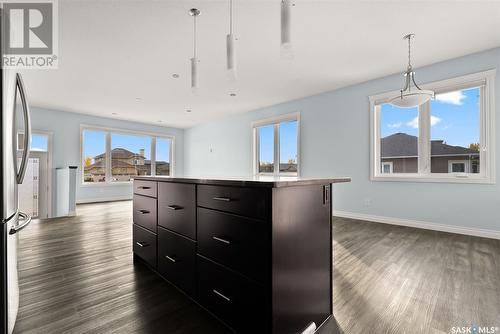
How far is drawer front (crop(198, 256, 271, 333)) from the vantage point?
3.40ft

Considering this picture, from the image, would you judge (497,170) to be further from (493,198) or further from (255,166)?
(255,166)

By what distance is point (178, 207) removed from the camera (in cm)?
156

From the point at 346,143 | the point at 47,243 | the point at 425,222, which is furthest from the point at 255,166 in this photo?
the point at 47,243

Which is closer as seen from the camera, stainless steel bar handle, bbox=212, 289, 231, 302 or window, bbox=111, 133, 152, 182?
stainless steel bar handle, bbox=212, 289, 231, 302

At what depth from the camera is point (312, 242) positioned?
125cm

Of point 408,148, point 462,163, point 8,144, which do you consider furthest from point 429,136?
point 8,144

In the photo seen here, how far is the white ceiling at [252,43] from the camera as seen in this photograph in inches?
90.5

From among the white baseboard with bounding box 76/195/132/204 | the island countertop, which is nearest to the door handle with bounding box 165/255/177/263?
the island countertop

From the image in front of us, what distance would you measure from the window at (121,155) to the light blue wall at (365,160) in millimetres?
3727

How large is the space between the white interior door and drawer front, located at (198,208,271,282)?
5607 mm

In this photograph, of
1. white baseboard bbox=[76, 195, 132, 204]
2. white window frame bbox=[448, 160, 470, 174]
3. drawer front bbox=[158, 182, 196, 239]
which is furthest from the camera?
white baseboard bbox=[76, 195, 132, 204]

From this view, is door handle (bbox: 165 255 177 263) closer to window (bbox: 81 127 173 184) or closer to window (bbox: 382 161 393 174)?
window (bbox: 382 161 393 174)

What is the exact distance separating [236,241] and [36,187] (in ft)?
20.0

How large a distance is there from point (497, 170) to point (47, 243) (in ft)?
19.5
